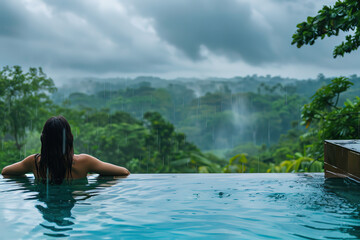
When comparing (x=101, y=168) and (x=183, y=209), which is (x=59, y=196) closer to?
(x=101, y=168)

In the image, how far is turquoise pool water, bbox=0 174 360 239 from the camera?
240 centimetres

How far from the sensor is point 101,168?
3785 millimetres

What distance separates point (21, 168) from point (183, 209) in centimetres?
184

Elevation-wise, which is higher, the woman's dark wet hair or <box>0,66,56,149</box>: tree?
<box>0,66,56,149</box>: tree

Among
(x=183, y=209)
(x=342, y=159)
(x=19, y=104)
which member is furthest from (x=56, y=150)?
(x=19, y=104)

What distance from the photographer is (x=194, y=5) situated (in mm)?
21781

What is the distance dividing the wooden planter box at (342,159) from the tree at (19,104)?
11.8 meters

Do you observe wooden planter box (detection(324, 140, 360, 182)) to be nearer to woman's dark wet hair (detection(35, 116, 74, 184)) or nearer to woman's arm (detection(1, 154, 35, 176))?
woman's dark wet hair (detection(35, 116, 74, 184))

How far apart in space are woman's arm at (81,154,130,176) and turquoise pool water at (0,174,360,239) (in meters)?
0.09

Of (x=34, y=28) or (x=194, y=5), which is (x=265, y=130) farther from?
(x=34, y=28)

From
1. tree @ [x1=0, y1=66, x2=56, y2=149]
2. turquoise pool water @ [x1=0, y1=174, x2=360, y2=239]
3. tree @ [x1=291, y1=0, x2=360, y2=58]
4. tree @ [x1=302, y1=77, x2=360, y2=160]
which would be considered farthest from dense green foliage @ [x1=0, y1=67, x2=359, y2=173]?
turquoise pool water @ [x1=0, y1=174, x2=360, y2=239]

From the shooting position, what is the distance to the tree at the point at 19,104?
1367cm

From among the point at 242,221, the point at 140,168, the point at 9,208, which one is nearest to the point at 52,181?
the point at 9,208

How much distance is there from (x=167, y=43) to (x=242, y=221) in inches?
786
